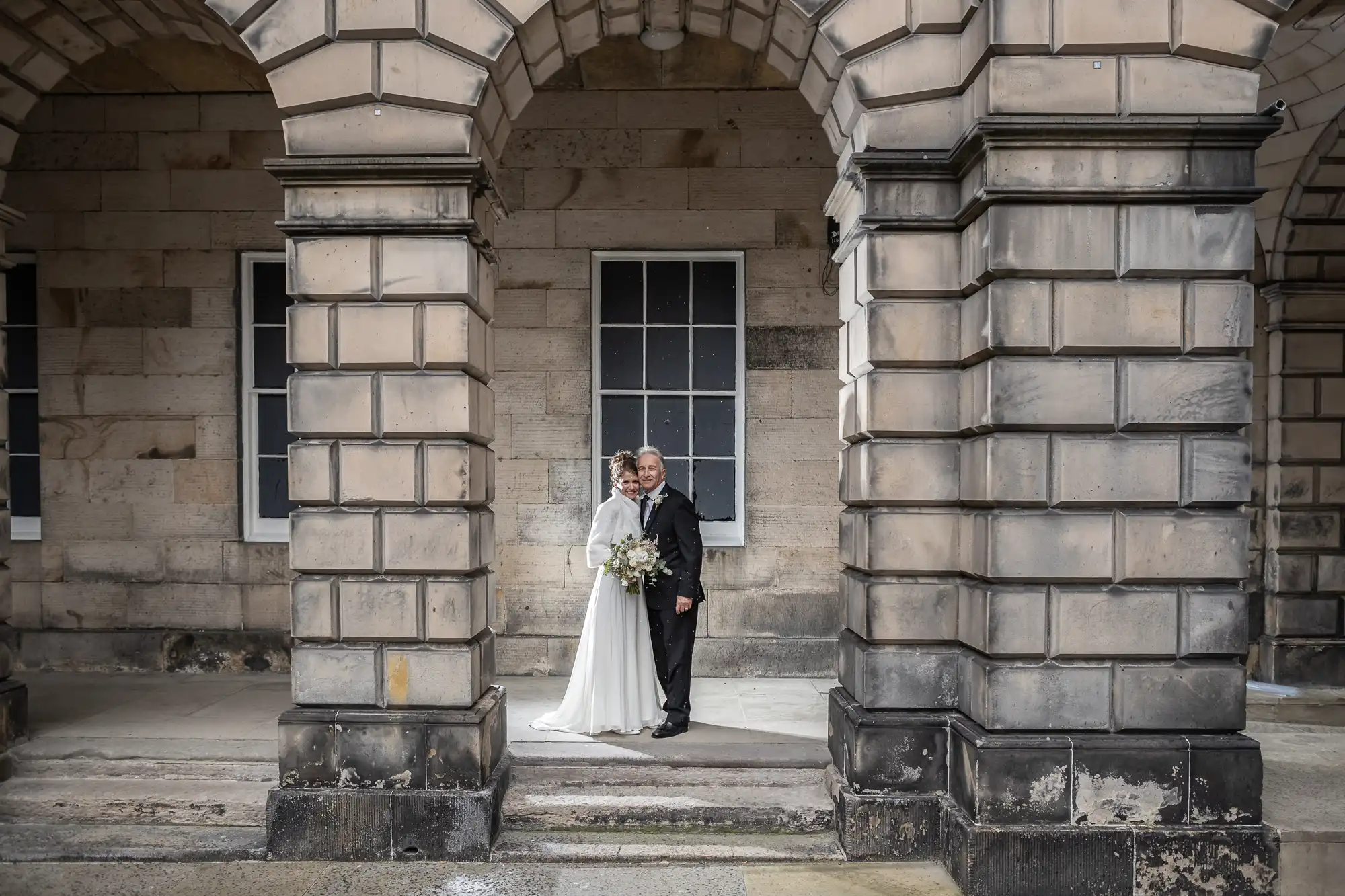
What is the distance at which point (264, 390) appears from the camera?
786 cm

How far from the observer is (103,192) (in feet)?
25.5

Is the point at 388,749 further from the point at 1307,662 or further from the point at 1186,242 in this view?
the point at 1307,662

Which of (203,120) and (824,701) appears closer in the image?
(824,701)

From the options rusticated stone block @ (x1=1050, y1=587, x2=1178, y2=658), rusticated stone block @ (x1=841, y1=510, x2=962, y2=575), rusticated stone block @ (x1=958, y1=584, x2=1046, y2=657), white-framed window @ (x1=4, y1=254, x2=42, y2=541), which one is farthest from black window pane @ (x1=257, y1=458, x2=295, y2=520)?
rusticated stone block @ (x1=1050, y1=587, x2=1178, y2=658)

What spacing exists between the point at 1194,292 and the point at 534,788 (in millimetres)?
4408

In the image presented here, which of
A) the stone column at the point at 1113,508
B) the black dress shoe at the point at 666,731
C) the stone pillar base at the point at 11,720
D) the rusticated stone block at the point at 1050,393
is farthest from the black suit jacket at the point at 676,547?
the stone pillar base at the point at 11,720

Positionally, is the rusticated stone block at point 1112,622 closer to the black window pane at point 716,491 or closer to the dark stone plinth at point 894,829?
the dark stone plinth at point 894,829

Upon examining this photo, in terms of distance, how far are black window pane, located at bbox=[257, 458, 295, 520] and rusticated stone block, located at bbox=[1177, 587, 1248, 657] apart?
22.8ft

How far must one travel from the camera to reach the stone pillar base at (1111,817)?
4.20m

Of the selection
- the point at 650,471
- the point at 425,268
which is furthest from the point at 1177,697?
the point at 425,268

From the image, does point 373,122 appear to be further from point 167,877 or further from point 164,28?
point 167,877

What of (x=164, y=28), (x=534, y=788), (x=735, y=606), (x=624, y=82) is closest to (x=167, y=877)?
(x=534, y=788)

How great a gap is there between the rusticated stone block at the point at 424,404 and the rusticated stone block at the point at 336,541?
503mm

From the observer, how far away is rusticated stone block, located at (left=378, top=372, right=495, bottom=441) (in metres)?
4.64
